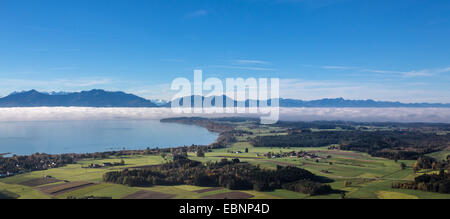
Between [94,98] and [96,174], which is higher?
[94,98]

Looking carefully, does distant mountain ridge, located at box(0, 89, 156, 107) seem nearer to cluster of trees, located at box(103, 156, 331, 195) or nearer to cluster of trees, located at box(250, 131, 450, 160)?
cluster of trees, located at box(250, 131, 450, 160)

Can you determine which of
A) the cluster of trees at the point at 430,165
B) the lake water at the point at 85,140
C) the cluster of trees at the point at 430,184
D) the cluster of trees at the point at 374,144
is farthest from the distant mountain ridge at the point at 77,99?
the cluster of trees at the point at 430,184

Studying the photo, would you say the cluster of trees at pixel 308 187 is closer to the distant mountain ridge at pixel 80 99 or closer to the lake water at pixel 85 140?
the lake water at pixel 85 140

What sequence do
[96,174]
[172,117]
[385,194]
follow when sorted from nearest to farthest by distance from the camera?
[385,194] → [96,174] → [172,117]

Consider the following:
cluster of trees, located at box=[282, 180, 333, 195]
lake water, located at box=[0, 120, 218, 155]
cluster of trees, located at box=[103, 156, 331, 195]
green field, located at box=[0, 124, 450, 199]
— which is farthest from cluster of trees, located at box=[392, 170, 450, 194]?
lake water, located at box=[0, 120, 218, 155]

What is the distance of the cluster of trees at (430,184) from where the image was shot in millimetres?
17859

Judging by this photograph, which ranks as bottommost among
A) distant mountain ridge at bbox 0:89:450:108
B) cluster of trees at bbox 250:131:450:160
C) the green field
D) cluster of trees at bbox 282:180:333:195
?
the green field

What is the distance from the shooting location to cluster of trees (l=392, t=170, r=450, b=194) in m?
17.9

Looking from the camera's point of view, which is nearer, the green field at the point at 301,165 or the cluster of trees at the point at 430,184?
the green field at the point at 301,165
